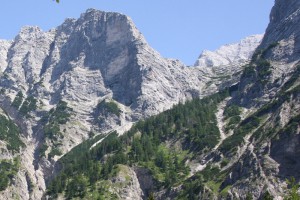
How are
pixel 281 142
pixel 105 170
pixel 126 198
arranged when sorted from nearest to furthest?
pixel 281 142 → pixel 126 198 → pixel 105 170

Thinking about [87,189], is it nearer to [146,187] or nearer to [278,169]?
[146,187]

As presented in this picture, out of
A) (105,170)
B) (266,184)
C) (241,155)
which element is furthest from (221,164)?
(105,170)

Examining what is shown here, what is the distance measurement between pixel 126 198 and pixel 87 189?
630 inches

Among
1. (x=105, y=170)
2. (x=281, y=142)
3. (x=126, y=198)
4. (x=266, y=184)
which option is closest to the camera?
(x=266, y=184)

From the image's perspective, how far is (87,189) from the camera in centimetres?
18800

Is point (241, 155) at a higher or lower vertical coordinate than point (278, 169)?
higher

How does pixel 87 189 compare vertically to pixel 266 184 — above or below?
above

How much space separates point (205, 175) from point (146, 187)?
2985 centimetres

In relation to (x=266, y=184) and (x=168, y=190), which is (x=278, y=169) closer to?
(x=266, y=184)

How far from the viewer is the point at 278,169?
16600cm

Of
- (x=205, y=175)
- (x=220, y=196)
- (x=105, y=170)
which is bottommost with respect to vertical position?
(x=220, y=196)

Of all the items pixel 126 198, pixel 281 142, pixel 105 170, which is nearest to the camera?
pixel 281 142

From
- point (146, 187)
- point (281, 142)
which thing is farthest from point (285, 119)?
point (146, 187)

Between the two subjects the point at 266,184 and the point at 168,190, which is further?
the point at 168,190
